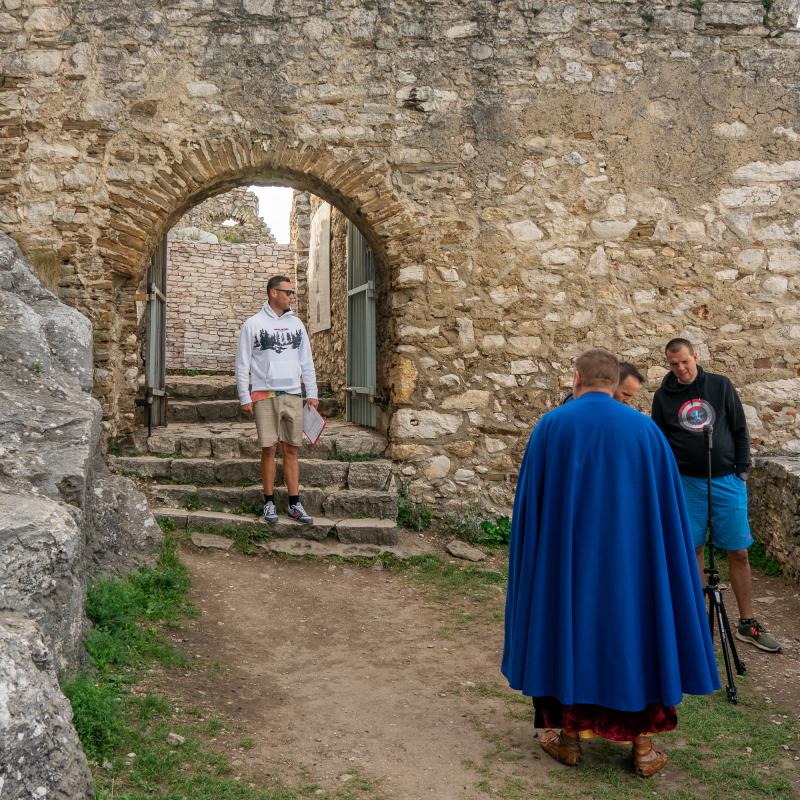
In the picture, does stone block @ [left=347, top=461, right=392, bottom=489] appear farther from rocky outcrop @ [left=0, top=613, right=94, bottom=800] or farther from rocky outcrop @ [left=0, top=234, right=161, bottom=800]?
rocky outcrop @ [left=0, top=613, right=94, bottom=800]

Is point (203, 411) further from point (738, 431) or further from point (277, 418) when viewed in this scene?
point (738, 431)

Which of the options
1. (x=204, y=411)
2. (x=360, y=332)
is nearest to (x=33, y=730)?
(x=360, y=332)

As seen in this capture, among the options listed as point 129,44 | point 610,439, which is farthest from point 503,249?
point 610,439

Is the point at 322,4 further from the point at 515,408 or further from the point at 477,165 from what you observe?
the point at 515,408

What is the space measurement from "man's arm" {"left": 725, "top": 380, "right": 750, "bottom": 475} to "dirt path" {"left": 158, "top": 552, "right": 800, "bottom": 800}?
1.04 metres

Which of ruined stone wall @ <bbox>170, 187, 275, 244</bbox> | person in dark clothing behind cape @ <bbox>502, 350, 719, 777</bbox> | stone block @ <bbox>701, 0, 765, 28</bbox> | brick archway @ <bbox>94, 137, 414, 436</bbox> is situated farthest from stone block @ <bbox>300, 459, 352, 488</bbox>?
ruined stone wall @ <bbox>170, 187, 275, 244</bbox>

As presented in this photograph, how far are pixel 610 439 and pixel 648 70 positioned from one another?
183 inches

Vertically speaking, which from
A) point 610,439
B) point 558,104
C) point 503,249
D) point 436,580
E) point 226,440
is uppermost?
point 558,104

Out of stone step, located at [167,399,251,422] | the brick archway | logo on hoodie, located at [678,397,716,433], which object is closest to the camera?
logo on hoodie, located at [678,397,716,433]

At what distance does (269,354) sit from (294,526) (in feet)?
4.11

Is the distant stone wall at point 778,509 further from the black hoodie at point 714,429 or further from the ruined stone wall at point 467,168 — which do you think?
the black hoodie at point 714,429

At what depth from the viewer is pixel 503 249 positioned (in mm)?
6348

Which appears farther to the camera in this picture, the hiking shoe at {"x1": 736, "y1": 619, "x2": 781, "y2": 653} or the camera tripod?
the hiking shoe at {"x1": 736, "y1": 619, "x2": 781, "y2": 653}

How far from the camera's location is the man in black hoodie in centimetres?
414
